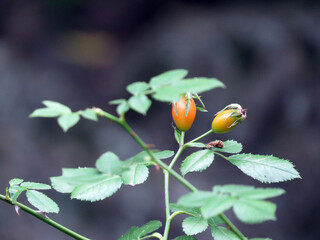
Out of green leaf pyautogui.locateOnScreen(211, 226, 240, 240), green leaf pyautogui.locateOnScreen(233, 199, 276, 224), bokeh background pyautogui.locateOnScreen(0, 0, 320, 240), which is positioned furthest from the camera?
bokeh background pyautogui.locateOnScreen(0, 0, 320, 240)

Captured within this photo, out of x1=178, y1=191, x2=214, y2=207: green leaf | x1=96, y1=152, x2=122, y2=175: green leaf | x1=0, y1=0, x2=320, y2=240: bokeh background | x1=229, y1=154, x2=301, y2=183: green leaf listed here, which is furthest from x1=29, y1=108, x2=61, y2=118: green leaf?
x1=0, y1=0, x2=320, y2=240: bokeh background

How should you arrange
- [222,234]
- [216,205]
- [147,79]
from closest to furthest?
[216,205] → [222,234] → [147,79]

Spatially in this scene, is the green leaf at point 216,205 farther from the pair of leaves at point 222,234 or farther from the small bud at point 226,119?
the small bud at point 226,119

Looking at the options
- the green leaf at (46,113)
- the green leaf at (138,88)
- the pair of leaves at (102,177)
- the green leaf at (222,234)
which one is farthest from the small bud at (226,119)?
the green leaf at (46,113)

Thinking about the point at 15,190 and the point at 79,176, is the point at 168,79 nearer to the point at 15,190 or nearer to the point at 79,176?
the point at 79,176

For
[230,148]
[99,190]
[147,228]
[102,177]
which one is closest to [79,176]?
[102,177]

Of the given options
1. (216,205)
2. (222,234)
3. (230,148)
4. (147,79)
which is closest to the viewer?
(216,205)

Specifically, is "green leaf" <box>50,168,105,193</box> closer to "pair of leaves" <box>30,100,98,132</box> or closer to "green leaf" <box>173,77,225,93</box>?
"pair of leaves" <box>30,100,98,132</box>
